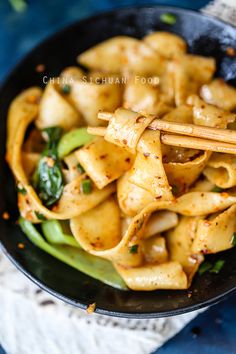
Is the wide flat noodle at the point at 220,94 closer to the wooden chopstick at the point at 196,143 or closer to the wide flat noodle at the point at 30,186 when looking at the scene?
the wooden chopstick at the point at 196,143

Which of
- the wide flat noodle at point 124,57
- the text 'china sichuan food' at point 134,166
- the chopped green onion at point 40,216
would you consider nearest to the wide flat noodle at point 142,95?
the text 'china sichuan food' at point 134,166

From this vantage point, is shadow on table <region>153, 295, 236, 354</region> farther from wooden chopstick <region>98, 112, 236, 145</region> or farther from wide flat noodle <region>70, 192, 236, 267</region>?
wooden chopstick <region>98, 112, 236, 145</region>

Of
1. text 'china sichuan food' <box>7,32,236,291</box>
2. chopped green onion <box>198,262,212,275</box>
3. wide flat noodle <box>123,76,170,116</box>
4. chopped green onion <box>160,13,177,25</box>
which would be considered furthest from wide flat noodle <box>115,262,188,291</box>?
chopped green onion <box>160,13,177,25</box>

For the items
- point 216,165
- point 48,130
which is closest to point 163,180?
point 216,165

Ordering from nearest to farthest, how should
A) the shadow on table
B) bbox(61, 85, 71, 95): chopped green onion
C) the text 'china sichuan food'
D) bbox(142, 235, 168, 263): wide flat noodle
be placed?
the text 'china sichuan food', bbox(142, 235, 168, 263): wide flat noodle, the shadow on table, bbox(61, 85, 71, 95): chopped green onion

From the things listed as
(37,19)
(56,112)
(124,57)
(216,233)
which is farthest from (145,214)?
(37,19)

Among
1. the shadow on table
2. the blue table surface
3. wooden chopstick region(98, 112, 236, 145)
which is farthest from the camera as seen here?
the blue table surface

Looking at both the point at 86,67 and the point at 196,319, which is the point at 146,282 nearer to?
the point at 196,319

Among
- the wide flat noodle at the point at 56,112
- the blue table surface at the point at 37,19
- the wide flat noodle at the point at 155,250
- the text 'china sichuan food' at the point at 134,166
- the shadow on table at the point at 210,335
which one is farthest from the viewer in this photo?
the blue table surface at the point at 37,19
